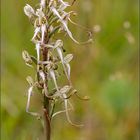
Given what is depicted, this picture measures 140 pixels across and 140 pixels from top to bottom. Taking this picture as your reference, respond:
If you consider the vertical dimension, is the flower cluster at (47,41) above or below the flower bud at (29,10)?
below

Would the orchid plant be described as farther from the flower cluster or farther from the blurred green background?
the blurred green background

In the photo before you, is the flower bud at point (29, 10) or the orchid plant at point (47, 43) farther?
the flower bud at point (29, 10)

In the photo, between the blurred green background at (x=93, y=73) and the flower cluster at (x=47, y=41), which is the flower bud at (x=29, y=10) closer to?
the flower cluster at (x=47, y=41)

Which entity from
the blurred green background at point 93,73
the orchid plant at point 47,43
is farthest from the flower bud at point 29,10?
the blurred green background at point 93,73

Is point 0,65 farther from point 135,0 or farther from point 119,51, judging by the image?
point 135,0

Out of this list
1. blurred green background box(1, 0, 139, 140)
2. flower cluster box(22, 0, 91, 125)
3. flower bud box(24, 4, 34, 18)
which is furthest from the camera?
blurred green background box(1, 0, 139, 140)

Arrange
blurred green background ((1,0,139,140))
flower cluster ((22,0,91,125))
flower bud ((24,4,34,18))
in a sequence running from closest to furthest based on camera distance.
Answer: flower cluster ((22,0,91,125)) → flower bud ((24,4,34,18)) → blurred green background ((1,0,139,140))

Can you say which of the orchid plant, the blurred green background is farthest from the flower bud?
the blurred green background

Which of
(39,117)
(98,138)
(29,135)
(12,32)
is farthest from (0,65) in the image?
(39,117)
